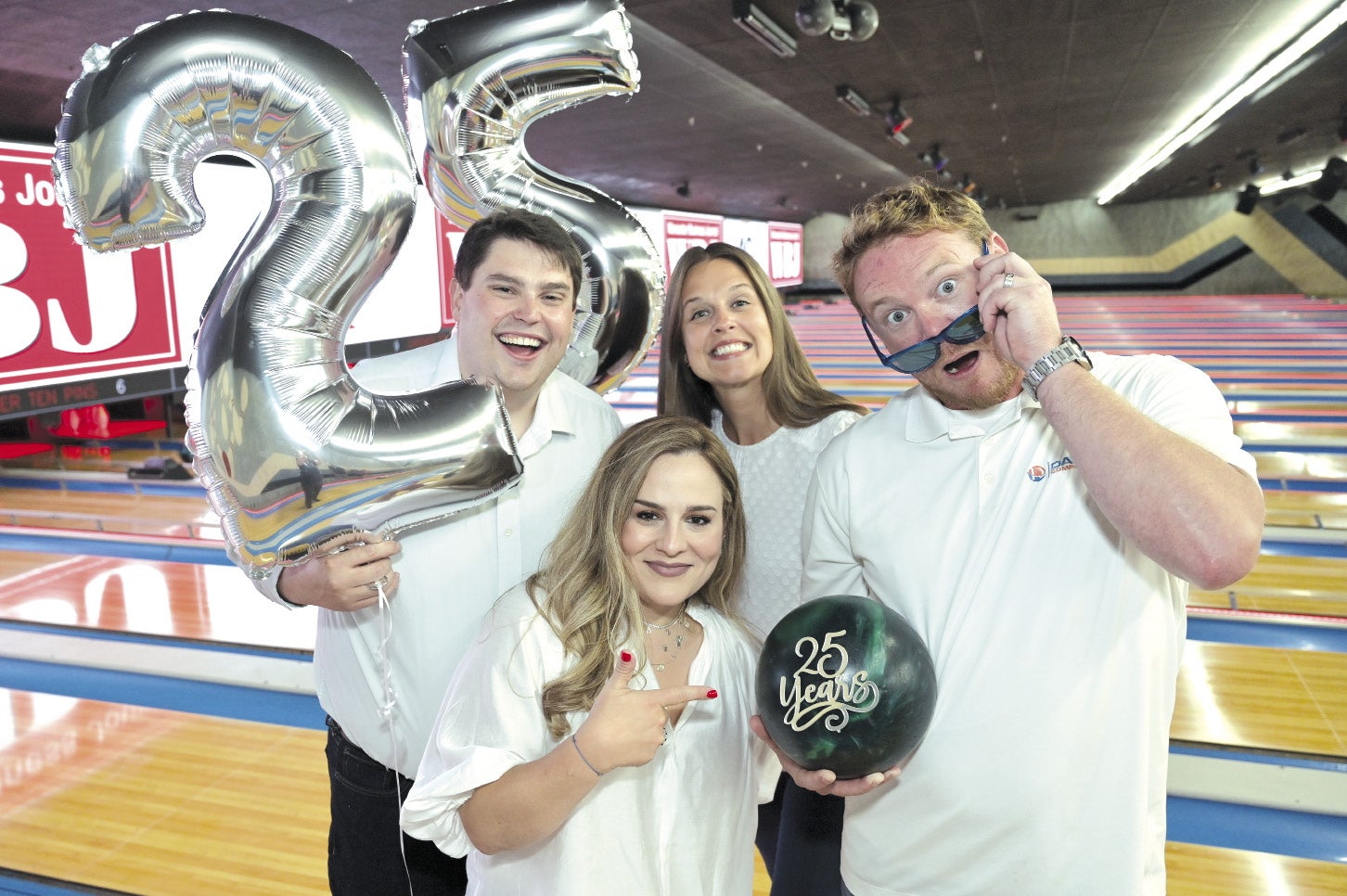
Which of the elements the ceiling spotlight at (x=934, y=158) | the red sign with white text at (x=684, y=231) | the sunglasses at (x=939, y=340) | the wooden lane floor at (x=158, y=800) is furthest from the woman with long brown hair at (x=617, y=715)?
the ceiling spotlight at (x=934, y=158)

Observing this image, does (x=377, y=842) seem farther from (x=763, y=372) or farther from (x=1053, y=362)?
(x=1053, y=362)

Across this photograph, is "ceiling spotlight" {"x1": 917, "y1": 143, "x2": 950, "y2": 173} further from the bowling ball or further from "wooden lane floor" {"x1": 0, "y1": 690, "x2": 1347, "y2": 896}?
the bowling ball

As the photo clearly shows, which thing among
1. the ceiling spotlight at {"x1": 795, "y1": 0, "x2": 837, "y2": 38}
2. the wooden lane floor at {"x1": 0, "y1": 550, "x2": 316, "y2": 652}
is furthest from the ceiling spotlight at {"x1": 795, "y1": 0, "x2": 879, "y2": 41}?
the wooden lane floor at {"x1": 0, "y1": 550, "x2": 316, "y2": 652}

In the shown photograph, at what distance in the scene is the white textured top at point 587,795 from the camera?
3.74 ft

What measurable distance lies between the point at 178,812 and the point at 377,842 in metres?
1.58

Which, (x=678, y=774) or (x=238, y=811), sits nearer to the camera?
(x=678, y=774)

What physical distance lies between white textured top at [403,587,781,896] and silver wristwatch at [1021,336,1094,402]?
0.58 m

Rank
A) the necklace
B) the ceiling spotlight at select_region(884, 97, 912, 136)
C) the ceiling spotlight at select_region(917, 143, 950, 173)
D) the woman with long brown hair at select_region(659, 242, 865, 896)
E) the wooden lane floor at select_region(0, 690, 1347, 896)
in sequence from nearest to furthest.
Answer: the necklace < the woman with long brown hair at select_region(659, 242, 865, 896) < the wooden lane floor at select_region(0, 690, 1347, 896) < the ceiling spotlight at select_region(884, 97, 912, 136) < the ceiling spotlight at select_region(917, 143, 950, 173)


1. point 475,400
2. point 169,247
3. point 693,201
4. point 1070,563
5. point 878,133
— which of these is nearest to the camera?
point 1070,563

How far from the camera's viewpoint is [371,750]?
1.47 m

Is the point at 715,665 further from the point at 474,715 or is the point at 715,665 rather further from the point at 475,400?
the point at 475,400

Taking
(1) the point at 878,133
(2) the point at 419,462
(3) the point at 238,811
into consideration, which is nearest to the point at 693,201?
(1) the point at 878,133

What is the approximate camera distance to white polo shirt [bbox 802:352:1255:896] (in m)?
1.08

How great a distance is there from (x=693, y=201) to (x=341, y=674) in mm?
14356
